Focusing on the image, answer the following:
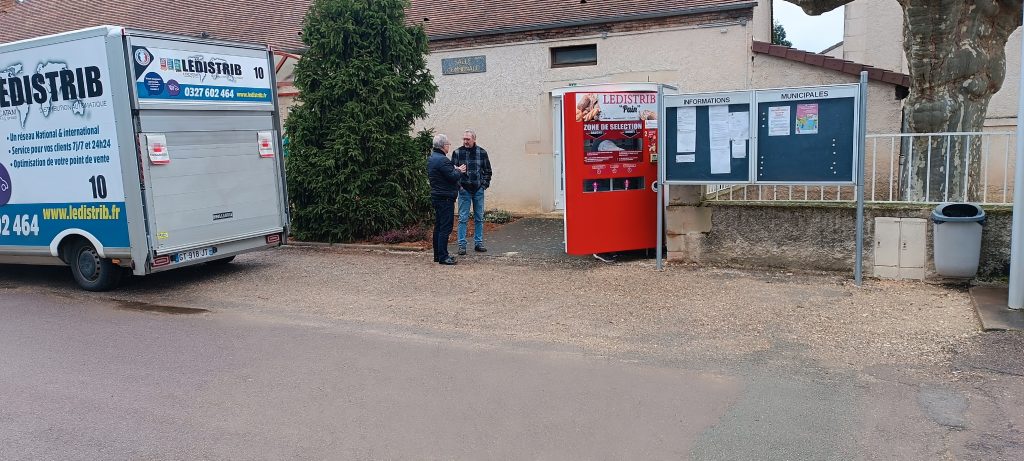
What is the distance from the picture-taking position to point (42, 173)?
920 cm

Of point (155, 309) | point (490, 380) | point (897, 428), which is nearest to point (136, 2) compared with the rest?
point (155, 309)

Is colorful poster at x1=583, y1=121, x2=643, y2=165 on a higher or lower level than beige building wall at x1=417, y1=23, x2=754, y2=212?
lower

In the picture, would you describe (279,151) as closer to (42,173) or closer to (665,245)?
(42,173)

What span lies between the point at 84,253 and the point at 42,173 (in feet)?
3.50

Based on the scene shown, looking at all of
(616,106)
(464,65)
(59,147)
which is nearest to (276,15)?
(464,65)

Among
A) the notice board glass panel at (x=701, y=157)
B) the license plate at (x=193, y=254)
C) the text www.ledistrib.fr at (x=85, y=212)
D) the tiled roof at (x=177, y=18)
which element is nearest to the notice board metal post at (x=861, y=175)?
the notice board glass panel at (x=701, y=157)

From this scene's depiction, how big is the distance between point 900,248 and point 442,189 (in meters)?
5.41

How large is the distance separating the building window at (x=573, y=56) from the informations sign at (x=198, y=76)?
5.81 m

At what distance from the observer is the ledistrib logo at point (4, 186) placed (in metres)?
9.50

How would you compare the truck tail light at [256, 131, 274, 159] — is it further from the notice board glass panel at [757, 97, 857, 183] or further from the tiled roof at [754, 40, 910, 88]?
the tiled roof at [754, 40, 910, 88]

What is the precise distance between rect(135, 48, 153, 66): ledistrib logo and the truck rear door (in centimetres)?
1

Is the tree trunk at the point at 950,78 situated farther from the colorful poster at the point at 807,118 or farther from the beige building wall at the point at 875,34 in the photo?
the beige building wall at the point at 875,34

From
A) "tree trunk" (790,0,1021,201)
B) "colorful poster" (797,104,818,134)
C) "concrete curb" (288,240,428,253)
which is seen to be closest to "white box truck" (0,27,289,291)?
"concrete curb" (288,240,428,253)

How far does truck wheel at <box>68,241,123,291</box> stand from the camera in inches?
361
